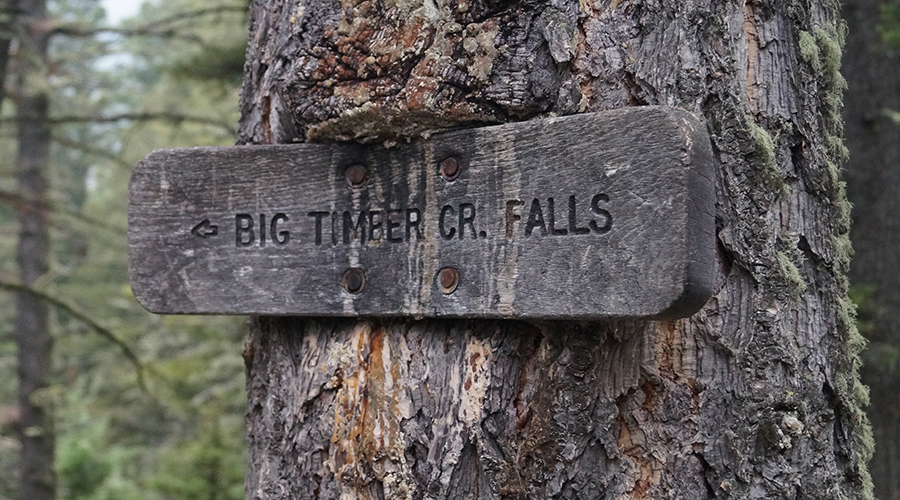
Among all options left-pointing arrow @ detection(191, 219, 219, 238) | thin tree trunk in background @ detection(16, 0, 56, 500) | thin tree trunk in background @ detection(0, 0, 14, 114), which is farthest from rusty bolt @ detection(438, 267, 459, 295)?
thin tree trunk in background @ detection(16, 0, 56, 500)

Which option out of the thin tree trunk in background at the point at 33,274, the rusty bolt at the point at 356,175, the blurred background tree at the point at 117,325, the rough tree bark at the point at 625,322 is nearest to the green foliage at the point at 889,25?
the rough tree bark at the point at 625,322

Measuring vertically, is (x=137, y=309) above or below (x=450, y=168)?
below

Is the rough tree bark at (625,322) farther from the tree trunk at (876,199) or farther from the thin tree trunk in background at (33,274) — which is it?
the thin tree trunk in background at (33,274)

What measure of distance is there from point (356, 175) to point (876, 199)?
4580 mm

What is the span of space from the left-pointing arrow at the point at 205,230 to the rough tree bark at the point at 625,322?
14.8 inches

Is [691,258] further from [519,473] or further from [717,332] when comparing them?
[519,473]

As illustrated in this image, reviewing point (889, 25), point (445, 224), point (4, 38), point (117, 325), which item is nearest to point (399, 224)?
point (445, 224)

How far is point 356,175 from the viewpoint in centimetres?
171

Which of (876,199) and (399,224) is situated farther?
(876,199)

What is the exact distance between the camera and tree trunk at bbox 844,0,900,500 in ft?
16.0

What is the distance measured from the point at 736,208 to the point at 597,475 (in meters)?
0.62

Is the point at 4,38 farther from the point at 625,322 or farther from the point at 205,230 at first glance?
the point at 625,322

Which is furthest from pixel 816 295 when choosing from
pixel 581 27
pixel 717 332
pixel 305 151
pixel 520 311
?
pixel 305 151

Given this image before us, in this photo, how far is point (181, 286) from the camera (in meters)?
1.87
